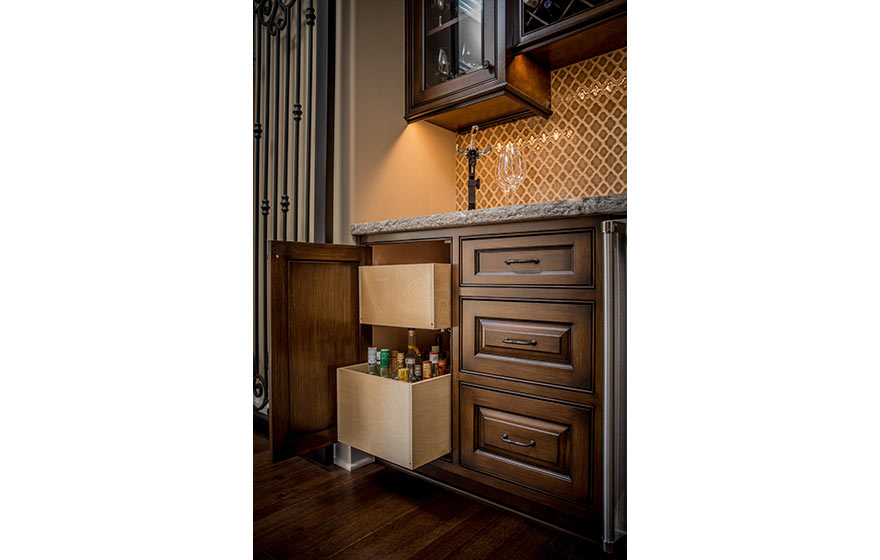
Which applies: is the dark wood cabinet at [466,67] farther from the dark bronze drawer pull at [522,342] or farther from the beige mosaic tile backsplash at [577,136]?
the dark bronze drawer pull at [522,342]

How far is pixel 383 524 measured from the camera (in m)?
1.45

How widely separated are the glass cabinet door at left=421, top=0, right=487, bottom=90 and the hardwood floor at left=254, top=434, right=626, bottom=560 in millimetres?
1743

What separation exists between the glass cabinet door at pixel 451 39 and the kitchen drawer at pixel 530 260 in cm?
90

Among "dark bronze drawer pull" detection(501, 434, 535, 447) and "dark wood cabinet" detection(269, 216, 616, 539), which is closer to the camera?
"dark wood cabinet" detection(269, 216, 616, 539)

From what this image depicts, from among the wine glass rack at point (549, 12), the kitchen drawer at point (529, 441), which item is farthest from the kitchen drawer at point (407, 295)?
the wine glass rack at point (549, 12)

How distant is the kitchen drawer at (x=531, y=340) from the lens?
1327mm

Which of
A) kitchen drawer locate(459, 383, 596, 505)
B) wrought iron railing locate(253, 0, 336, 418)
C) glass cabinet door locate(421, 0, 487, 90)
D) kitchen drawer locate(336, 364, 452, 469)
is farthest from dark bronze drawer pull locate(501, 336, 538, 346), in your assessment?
glass cabinet door locate(421, 0, 487, 90)

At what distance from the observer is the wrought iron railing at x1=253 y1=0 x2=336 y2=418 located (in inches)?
77.5

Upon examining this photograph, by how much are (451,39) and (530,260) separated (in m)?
1.22

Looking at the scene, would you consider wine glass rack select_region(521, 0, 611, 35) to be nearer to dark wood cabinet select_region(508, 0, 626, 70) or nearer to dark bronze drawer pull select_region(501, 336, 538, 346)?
dark wood cabinet select_region(508, 0, 626, 70)

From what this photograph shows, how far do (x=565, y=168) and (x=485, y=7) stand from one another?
0.76m
